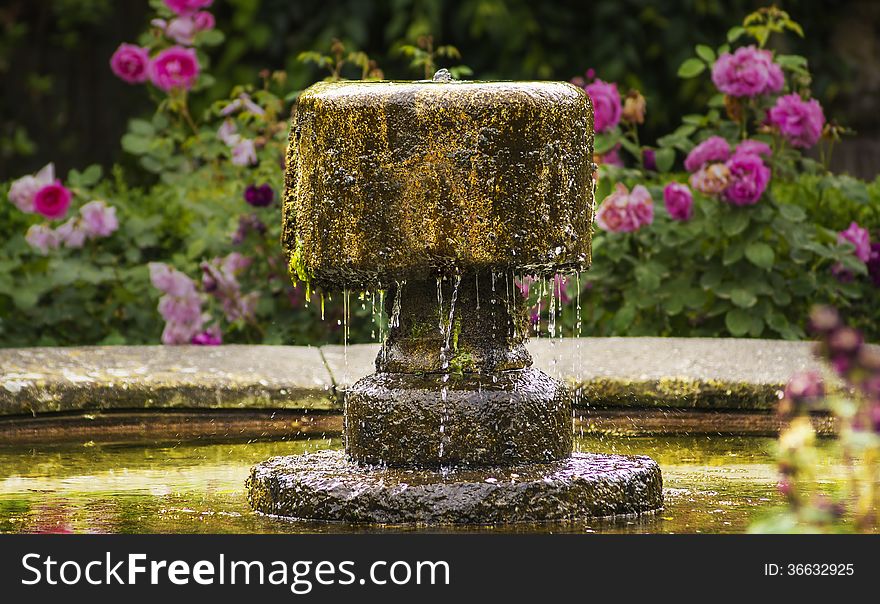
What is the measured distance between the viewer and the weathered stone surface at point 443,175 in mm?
3279

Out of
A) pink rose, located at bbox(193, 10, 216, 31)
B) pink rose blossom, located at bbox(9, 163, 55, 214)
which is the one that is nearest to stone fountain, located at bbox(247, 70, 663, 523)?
pink rose blossom, located at bbox(9, 163, 55, 214)

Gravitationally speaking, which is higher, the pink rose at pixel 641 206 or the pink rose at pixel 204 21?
the pink rose at pixel 204 21

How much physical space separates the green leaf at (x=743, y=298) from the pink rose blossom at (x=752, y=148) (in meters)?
0.47

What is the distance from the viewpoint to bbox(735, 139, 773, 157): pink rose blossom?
560 centimetres

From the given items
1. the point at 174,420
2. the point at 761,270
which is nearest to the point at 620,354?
the point at 761,270

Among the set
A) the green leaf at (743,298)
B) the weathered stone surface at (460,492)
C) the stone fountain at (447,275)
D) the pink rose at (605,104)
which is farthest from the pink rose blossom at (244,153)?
the weathered stone surface at (460,492)

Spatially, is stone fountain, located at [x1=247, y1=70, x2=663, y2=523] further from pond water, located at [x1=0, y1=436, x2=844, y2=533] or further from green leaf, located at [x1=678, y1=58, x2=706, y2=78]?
green leaf, located at [x1=678, y1=58, x2=706, y2=78]

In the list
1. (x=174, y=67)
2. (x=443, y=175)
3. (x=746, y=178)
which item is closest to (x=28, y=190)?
(x=174, y=67)

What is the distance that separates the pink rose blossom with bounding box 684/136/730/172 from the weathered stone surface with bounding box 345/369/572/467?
7.59 ft

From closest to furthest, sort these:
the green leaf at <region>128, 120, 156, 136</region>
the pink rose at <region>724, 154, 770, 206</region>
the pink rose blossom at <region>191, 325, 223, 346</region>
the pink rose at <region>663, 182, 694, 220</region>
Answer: the pink rose at <region>724, 154, 770, 206</region> → the pink rose at <region>663, 182, 694, 220</region> → the pink rose blossom at <region>191, 325, 223, 346</region> → the green leaf at <region>128, 120, 156, 136</region>

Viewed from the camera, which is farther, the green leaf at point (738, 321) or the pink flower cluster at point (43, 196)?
the pink flower cluster at point (43, 196)

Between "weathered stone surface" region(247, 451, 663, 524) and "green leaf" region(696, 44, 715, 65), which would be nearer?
"weathered stone surface" region(247, 451, 663, 524)

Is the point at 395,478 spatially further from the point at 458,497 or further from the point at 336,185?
the point at 336,185

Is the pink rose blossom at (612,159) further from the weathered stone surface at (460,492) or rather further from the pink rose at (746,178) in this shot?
the weathered stone surface at (460,492)
